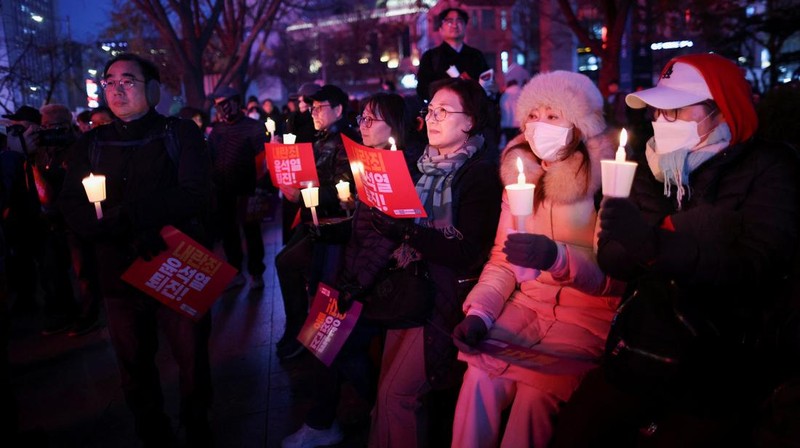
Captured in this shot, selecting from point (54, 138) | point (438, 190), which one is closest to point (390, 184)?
point (438, 190)

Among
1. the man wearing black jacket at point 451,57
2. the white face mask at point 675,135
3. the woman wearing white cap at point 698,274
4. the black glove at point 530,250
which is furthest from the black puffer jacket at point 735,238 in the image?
the man wearing black jacket at point 451,57

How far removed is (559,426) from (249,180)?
492 centimetres

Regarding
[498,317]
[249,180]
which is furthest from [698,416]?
[249,180]

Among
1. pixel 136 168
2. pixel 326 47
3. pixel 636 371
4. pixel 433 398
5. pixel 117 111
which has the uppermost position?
pixel 326 47

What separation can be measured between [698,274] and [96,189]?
285 cm

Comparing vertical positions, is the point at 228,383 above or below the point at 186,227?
below

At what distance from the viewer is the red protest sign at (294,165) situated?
4.43 meters

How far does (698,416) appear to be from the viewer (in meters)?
2.32

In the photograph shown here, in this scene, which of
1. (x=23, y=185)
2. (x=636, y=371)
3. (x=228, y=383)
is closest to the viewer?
(x=636, y=371)

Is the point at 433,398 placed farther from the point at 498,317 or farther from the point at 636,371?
the point at 636,371

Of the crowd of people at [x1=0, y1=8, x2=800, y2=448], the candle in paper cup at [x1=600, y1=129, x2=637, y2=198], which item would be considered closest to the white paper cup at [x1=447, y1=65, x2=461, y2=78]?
the crowd of people at [x1=0, y1=8, x2=800, y2=448]

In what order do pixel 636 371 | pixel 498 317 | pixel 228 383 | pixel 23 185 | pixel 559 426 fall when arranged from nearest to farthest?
pixel 636 371 < pixel 559 426 < pixel 498 317 < pixel 228 383 < pixel 23 185

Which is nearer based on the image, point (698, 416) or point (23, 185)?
point (698, 416)

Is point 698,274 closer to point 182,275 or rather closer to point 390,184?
point 390,184
